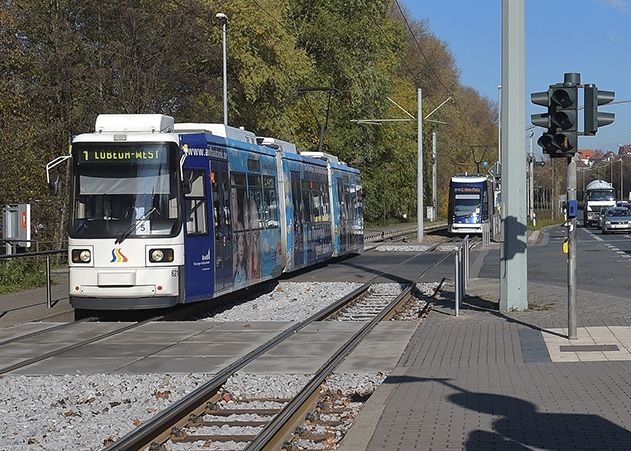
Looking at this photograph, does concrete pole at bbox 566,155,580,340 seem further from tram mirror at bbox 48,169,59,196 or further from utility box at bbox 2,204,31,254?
utility box at bbox 2,204,31,254

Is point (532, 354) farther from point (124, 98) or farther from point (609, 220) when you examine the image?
point (609, 220)

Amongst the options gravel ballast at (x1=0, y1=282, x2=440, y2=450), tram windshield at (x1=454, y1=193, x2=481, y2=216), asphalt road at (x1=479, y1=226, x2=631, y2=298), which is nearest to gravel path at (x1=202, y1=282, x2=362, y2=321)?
asphalt road at (x1=479, y1=226, x2=631, y2=298)

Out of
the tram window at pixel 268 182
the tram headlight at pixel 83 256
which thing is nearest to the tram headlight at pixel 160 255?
the tram headlight at pixel 83 256

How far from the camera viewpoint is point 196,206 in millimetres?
18062

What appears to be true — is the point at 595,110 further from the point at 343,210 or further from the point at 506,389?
the point at 343,210

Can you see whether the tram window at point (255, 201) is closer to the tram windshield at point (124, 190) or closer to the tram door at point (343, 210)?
the tram windshield at point (124, 190)

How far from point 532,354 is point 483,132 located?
327 feet

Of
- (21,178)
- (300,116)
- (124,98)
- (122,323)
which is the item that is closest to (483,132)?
(300,116)

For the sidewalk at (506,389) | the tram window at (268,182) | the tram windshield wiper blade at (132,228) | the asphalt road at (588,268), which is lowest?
the sidewalk at (506,389)

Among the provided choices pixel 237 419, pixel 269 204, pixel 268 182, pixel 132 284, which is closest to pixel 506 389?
pixel 237 419

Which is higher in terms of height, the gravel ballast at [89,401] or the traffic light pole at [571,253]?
the traffic light pole at [571,253]

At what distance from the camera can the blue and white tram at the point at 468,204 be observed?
188ft

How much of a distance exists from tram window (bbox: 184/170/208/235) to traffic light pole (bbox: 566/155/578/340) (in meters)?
6.27

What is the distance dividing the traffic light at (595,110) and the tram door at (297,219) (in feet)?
42.4
